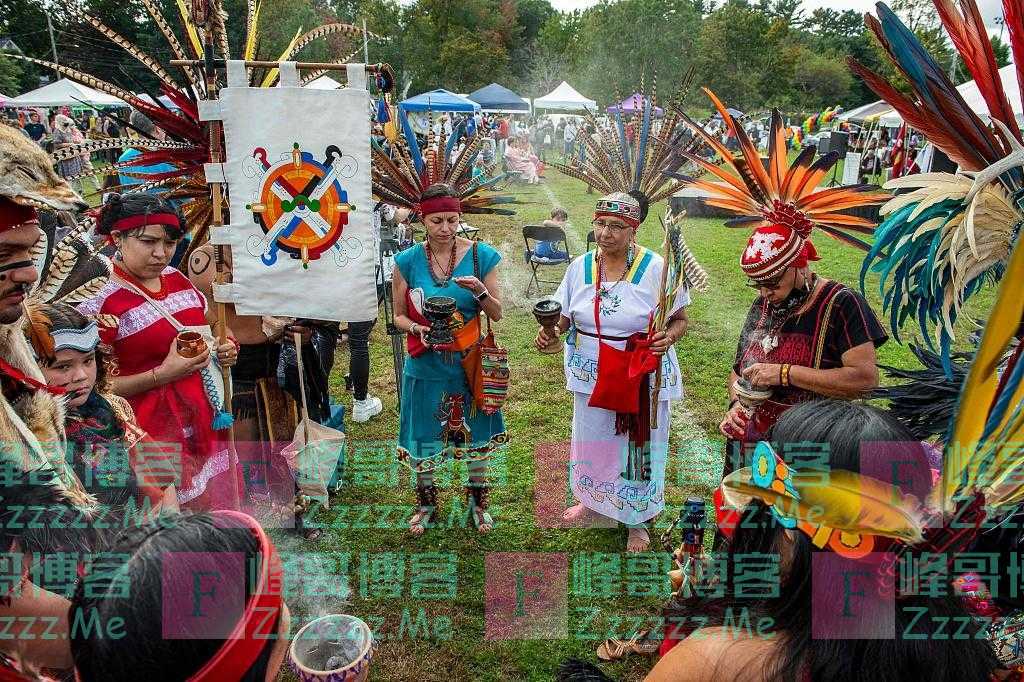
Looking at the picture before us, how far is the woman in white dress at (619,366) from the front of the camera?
11.8 ft

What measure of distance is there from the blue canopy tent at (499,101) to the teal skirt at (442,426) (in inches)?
1033

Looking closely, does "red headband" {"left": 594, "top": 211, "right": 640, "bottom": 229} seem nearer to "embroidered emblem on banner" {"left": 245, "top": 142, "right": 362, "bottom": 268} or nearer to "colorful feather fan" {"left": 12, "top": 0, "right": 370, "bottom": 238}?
"embroidered emblem on banner" {"left": 245, "top": 142, "right": 362, "bottom": 268}

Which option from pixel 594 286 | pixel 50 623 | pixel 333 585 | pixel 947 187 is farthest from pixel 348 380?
pixel 947 187

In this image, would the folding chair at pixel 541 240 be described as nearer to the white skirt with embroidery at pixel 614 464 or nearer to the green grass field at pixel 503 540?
the green grass field at pixel 503 540

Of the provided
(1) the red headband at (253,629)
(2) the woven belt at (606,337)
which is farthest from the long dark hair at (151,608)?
(2) the woven belt at (606,337)

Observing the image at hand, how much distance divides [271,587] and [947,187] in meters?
2.09

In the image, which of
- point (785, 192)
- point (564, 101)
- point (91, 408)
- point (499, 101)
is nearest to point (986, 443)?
point (785, 192)

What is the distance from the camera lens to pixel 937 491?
4.52 ft

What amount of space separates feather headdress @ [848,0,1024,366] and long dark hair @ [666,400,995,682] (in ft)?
2.27

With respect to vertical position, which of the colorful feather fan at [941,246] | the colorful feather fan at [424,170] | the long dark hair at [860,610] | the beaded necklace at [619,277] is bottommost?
the long dark hair at [860,610]

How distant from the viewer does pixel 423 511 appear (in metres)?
4.09

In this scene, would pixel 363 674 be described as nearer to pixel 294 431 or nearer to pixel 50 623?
pixel 50 623

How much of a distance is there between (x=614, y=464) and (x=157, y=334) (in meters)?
2.52

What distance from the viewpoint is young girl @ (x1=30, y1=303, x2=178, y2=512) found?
2.32m
